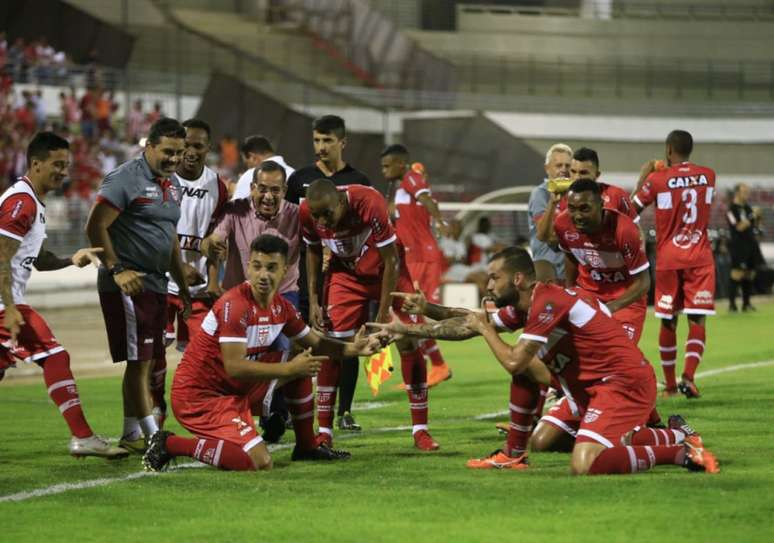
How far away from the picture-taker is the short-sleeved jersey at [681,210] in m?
12.9

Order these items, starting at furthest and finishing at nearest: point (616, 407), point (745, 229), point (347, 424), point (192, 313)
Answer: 1. point (745, 229)
2. point (347, 424)
3. point (192, 313)
4. point (616, 407)

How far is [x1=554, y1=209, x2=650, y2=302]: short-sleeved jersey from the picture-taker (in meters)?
9.80

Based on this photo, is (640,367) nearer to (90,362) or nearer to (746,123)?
(90,362)

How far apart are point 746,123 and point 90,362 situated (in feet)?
102

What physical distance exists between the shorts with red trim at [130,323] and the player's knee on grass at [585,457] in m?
3.10

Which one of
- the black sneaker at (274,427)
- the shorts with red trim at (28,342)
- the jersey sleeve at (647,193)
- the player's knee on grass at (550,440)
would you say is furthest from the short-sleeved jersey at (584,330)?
the jersey sleeve at (647,193)

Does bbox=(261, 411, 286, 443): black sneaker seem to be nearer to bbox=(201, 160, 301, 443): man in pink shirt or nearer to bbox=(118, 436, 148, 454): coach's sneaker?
bbox=(201, 160, 301, 443): man in pink shirt

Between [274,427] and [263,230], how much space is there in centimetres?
148

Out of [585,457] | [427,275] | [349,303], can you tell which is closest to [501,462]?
[585,457]

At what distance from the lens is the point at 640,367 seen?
831cm

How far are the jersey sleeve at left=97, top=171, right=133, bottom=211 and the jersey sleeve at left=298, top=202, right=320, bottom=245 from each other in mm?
1362

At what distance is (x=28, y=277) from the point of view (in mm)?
8797

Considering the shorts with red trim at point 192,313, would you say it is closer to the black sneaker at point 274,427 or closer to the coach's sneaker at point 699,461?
the black sneaker at point 274,427

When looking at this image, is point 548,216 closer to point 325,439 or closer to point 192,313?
point 325,439
